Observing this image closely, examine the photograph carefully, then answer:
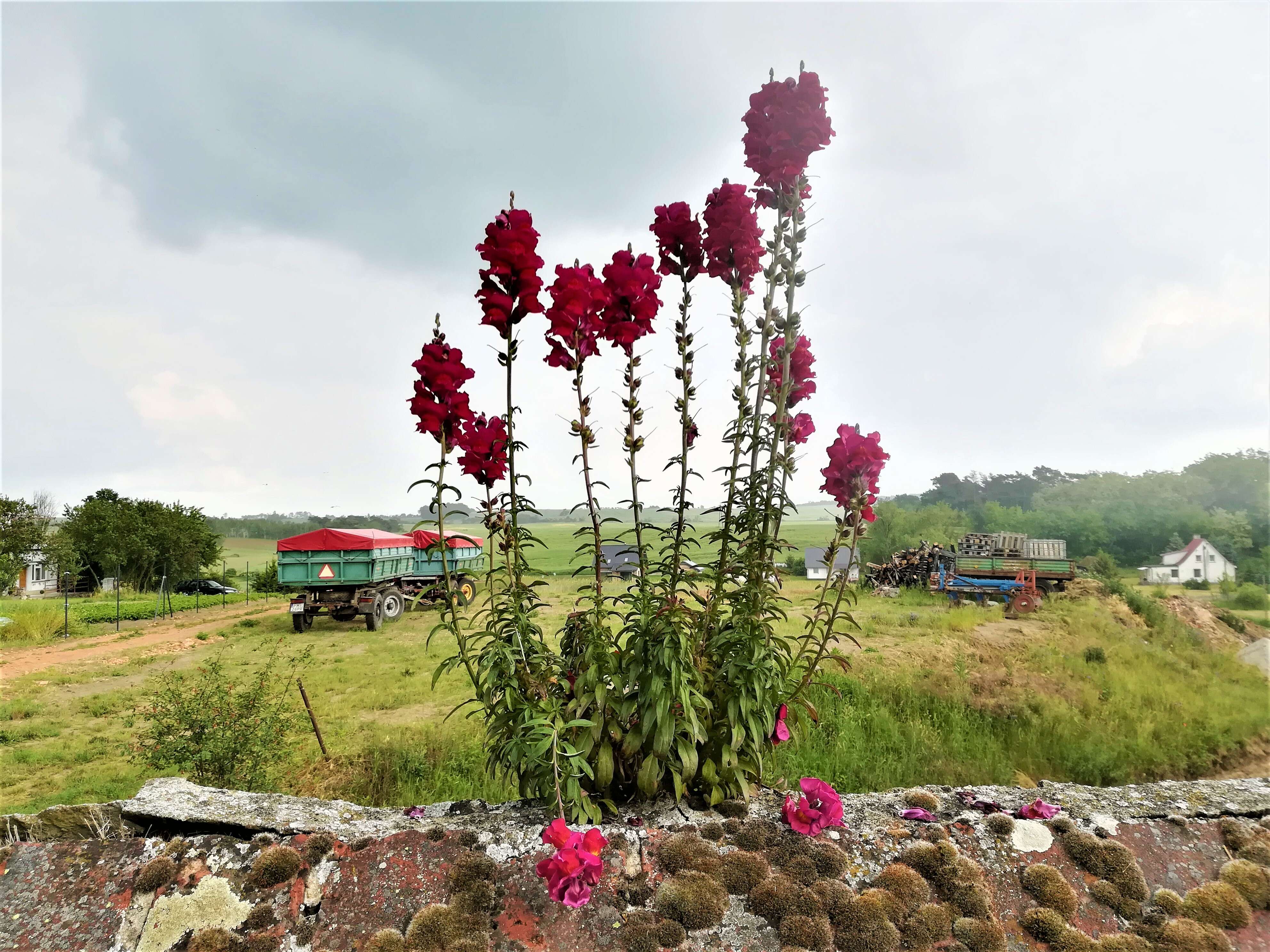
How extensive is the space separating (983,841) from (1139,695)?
4515mm

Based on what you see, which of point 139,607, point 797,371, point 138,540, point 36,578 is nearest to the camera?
point 797,371

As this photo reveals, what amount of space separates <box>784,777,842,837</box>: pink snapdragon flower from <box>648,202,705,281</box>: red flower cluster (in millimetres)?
2199

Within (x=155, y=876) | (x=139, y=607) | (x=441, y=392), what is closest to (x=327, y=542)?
(x=139, y=607)

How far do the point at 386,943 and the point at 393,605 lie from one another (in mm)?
9126

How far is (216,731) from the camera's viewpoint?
12.1 feet

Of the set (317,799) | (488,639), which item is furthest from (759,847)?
(317,799)

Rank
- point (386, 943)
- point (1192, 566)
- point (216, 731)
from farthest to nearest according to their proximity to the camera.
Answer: point (1192, 566)
point (216, 731)
point (386, 943)

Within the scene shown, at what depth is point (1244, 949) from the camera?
77.7 inches

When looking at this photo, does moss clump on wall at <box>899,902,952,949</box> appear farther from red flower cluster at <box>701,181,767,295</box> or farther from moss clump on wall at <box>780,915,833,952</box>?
red flower cluster at <box>701,181,767,295</box>

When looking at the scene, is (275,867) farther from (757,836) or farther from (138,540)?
(138,540)

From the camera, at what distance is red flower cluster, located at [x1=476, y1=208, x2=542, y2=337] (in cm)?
220

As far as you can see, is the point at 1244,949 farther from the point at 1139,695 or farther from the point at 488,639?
the point at 1139,695

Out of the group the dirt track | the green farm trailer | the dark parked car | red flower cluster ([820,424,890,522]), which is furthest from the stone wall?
the dark parked car

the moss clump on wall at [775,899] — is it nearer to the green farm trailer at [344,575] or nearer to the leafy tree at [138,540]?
the green farm trailer at [344,575]
